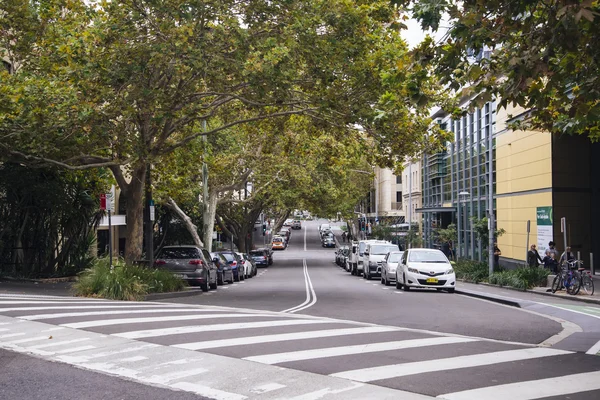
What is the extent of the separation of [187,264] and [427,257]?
8446 millimetres

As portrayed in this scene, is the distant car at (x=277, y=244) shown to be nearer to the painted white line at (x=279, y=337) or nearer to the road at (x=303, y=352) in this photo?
the road at (x=303, y=352)

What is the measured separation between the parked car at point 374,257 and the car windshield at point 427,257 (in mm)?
8872

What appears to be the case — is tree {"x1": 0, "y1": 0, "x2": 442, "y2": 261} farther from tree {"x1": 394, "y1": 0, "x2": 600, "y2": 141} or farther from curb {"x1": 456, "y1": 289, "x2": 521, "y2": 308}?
tree {"x1": 394, "y1": 0, "x2": 600, "y2": 141}

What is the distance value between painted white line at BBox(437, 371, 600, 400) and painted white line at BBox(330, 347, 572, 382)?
0.93m

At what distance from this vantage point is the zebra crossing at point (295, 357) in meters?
7.10

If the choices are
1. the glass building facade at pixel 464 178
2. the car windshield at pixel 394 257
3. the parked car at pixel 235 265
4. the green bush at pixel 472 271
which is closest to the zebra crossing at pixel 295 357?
the car windshield at pixel 394 257

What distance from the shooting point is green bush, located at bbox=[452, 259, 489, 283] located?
31.3 meters

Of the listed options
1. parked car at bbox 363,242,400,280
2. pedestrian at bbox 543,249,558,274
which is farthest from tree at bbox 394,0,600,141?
parked car at bbox 363,242,400,280

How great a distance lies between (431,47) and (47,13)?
Result: 1399cm

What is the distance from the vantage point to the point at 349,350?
364 inches

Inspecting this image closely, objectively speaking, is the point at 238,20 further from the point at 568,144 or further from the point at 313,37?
the point at 568,144

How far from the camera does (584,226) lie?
3166cm

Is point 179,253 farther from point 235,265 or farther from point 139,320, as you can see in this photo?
point 139,320

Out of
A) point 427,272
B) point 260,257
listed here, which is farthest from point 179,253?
point 260,257
